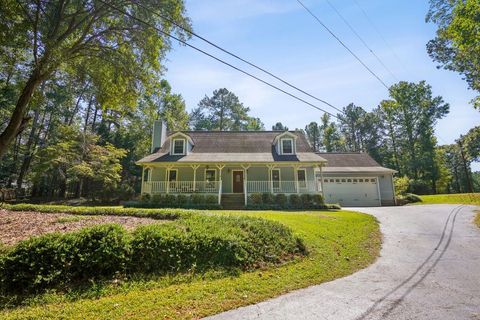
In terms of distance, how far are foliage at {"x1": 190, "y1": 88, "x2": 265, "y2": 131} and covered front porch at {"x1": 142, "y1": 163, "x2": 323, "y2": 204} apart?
2256 centimetres

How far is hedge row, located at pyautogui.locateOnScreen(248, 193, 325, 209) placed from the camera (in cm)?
1706

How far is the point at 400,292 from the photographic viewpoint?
15.2 ft

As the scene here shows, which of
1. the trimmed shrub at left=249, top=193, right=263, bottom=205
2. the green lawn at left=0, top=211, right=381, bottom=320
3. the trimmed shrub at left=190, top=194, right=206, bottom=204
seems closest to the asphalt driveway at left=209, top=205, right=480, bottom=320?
the green lawn at left=0, top=211, right=381, bottom=320

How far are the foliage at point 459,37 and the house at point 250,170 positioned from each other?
31.2ft

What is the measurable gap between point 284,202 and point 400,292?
12.8 m

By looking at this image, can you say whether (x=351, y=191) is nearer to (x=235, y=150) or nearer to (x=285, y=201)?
(x=285, y=201)

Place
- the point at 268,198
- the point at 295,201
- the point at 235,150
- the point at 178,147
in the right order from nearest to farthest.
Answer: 1. the point at 295,201
2. the point at 268,198
3. the point at 178,147
4. the point at 235,150

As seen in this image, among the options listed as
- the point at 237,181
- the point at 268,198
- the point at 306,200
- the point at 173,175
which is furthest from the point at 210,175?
the point at 306,200

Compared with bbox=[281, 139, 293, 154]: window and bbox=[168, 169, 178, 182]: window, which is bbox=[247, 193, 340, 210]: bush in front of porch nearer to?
bbox=[281, 139, 293, 154]: window

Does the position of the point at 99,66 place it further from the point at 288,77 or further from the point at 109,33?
the point at 288,77

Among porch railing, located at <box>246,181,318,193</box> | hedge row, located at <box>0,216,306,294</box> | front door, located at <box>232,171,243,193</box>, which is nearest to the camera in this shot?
hedge row, located at <box>0,216,306,294</box>

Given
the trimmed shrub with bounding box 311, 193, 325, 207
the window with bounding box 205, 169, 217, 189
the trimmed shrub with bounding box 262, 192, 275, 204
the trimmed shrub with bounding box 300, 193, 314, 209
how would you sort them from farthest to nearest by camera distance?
the window with bounding box 205, 169, 217, 189 < the trimmed shrub with bounding box 262, 192, 275, 204 < the trimmed shrub with bounding box 311, 193, 325, 207 < the trimmed shrub with bounding box 300, 193, 314, 209

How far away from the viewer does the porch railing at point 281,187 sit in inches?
739

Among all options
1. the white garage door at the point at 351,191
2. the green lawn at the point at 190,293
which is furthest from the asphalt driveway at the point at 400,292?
the white garage door at the point at 351,191
